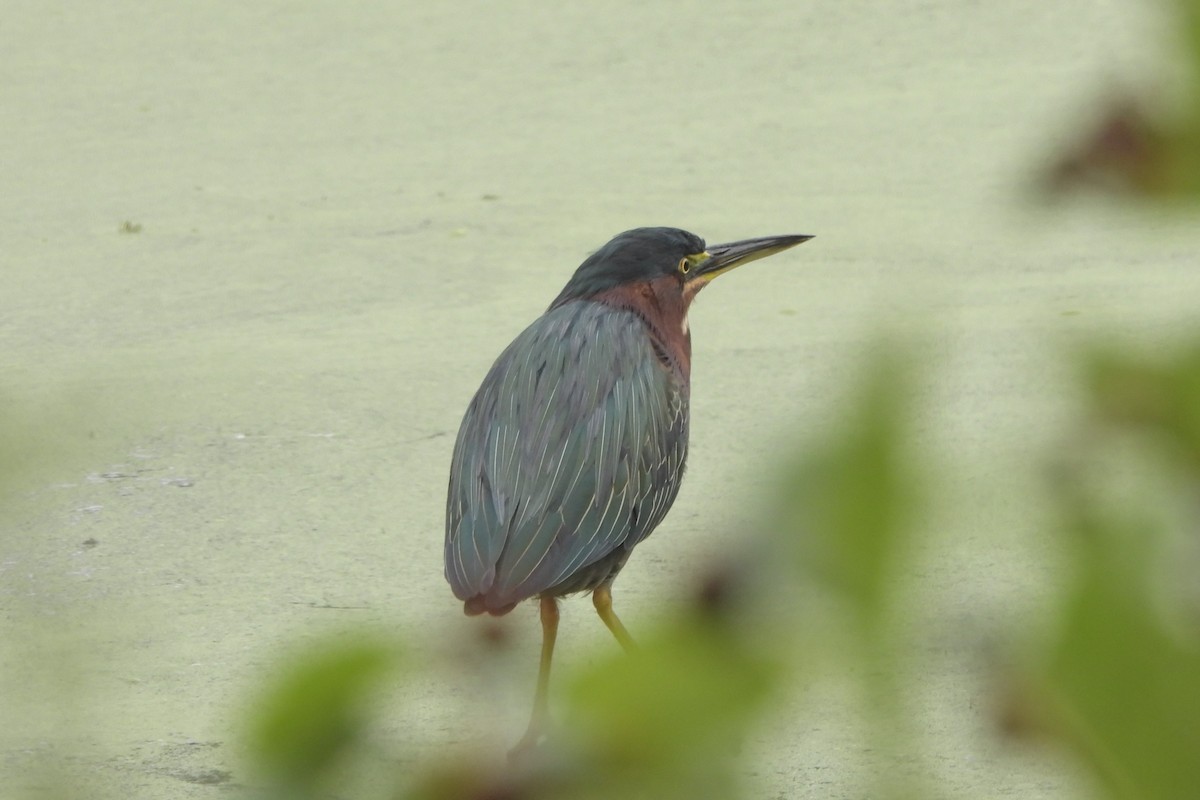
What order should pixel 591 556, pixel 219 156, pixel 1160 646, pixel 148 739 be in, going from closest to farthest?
1. pixel 1160 646
2. pixel 591 556
3. pixel 148 739
4. pixel 219 156

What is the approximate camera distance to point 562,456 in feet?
9.26

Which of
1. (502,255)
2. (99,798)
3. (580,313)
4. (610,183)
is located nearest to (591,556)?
(580,313)

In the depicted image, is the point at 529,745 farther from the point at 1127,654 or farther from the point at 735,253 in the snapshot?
the point at 735,253

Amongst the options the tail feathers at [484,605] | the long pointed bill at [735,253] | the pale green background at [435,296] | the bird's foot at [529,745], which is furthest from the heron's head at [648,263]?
the bird's foot at [529,745]

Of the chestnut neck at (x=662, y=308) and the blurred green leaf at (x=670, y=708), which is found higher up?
the blurred green leaf at (x=670, y=708)

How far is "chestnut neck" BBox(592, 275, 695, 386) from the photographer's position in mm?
3201

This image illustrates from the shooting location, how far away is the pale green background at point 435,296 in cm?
68

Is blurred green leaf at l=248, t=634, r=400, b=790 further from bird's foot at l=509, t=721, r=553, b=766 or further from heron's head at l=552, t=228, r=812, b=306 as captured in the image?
heron's head at l=552, t=228, r=812, b=306

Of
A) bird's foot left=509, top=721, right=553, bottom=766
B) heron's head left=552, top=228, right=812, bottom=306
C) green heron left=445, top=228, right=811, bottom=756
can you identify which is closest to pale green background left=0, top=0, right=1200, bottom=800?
bird's foot left=509, top=721, right=553, bottom=766

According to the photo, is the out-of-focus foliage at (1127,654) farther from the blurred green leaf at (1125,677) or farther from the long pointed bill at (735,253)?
the long pointed bill at (735,253)

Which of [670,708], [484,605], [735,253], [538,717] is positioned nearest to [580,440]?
[484,605]

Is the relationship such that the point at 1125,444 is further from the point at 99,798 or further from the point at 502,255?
the point at 502,255

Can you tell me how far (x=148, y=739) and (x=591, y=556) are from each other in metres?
0.88

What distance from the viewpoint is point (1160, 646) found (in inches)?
19.1
